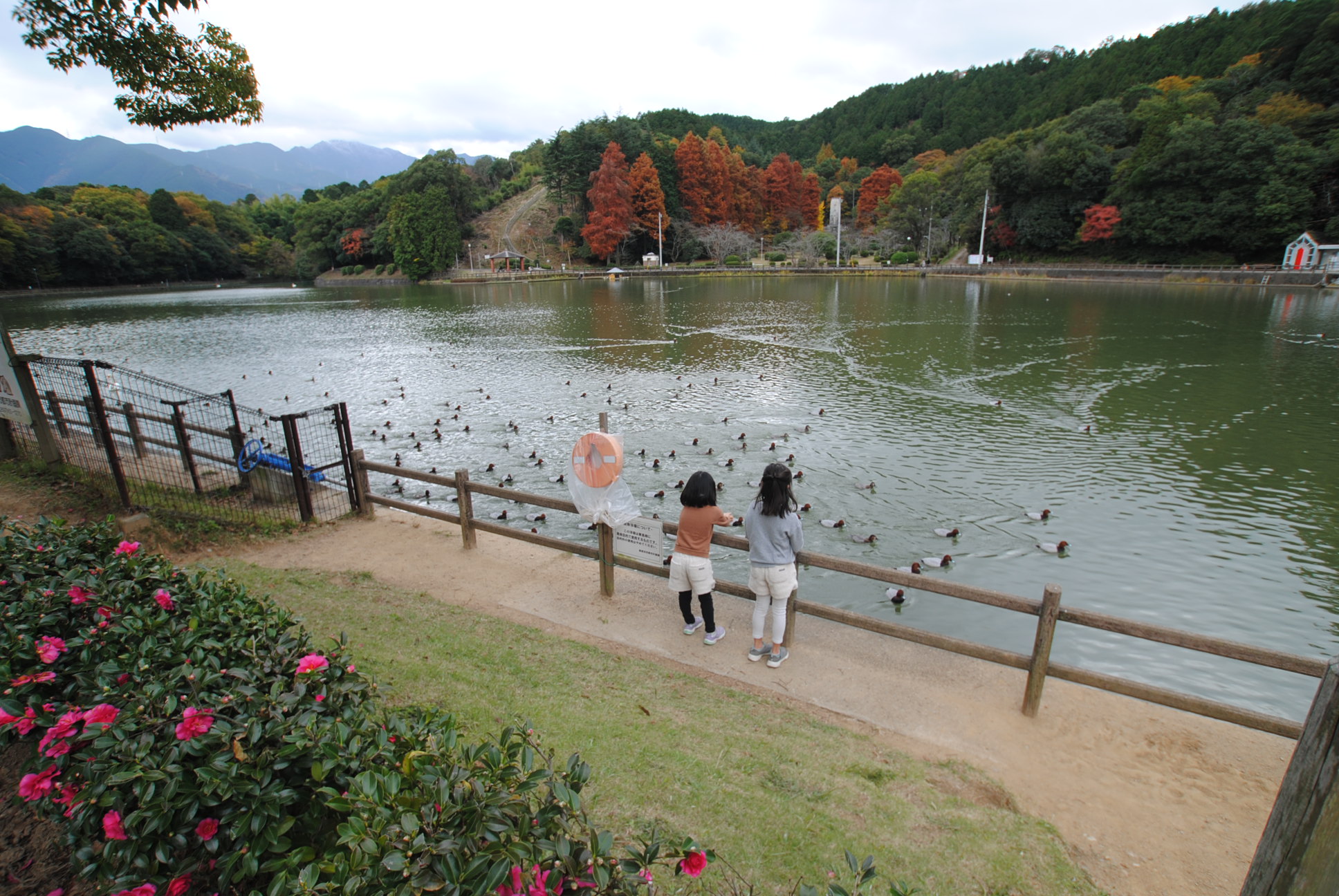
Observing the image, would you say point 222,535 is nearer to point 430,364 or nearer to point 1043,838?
point 1043,838

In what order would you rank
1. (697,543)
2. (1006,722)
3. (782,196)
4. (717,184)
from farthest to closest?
(782,196) → (717,184) → (697,543) → (1006,722)

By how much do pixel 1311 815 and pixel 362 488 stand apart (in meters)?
9.30

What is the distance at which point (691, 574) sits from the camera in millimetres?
5422

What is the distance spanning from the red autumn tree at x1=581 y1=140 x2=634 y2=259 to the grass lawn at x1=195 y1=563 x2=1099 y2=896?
75903mm

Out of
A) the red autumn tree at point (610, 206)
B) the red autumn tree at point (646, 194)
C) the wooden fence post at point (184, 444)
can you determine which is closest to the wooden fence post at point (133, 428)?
the wooden fence post at point (184, 444)

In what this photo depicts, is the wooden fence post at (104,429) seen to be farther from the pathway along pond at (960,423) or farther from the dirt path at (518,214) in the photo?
the dirt path at (518,214)

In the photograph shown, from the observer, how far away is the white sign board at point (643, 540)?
5.93 meters

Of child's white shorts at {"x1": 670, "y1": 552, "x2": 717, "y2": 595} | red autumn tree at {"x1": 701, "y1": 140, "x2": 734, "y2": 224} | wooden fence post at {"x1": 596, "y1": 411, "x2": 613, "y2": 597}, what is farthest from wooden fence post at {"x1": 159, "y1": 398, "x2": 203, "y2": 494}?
red autumn tree at {"x1": 701, "y1": 140, "x2": 734, "y2": 224}

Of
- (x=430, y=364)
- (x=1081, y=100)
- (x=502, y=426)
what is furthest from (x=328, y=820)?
(x=1081, y=100)

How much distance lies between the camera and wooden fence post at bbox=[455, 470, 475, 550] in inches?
287

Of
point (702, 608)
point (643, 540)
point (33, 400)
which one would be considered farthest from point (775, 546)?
point (33, 400)

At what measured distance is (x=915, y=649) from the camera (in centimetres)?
578

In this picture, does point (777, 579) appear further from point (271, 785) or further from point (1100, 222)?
point (1100, 222)

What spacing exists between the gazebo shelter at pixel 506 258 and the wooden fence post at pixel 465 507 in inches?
2947
